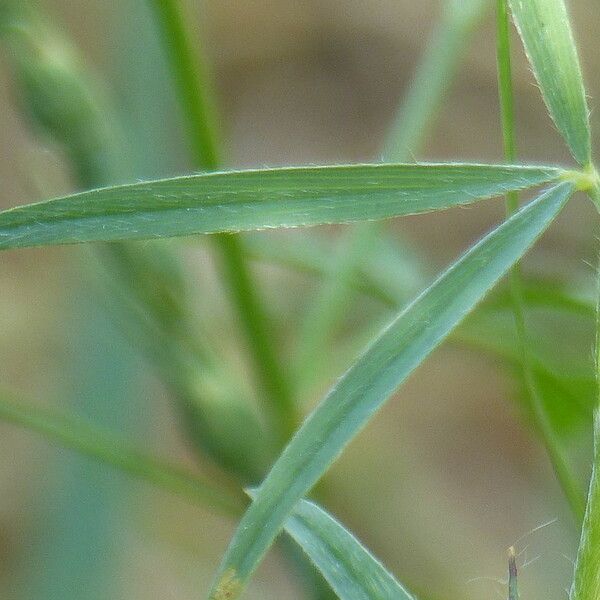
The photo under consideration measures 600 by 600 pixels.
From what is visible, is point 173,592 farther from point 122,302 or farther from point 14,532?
point 122,302

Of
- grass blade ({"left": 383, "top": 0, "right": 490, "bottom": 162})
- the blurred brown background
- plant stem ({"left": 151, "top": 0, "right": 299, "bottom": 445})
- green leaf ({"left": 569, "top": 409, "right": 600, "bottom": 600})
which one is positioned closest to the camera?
green leaf ({"left": 569, "top": 409, "right": 600, "bottom": 600})

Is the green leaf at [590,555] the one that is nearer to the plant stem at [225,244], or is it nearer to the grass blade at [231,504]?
the grass blade at [231,504]

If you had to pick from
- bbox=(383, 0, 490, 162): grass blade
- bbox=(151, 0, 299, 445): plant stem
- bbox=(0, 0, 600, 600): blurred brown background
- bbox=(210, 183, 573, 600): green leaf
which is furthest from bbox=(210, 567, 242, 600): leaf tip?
bbox=(0, 0, 600, 600): blurred brown background

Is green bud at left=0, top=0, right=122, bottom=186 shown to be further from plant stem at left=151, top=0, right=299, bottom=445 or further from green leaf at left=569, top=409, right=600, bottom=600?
green leaf at left=569, top=409, right=600, bottom=600

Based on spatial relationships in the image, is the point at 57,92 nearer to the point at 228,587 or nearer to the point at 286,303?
the point at 228,587

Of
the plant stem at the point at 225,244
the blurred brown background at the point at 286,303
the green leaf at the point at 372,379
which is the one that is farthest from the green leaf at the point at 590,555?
the blurred brown background at the point at 286,303
